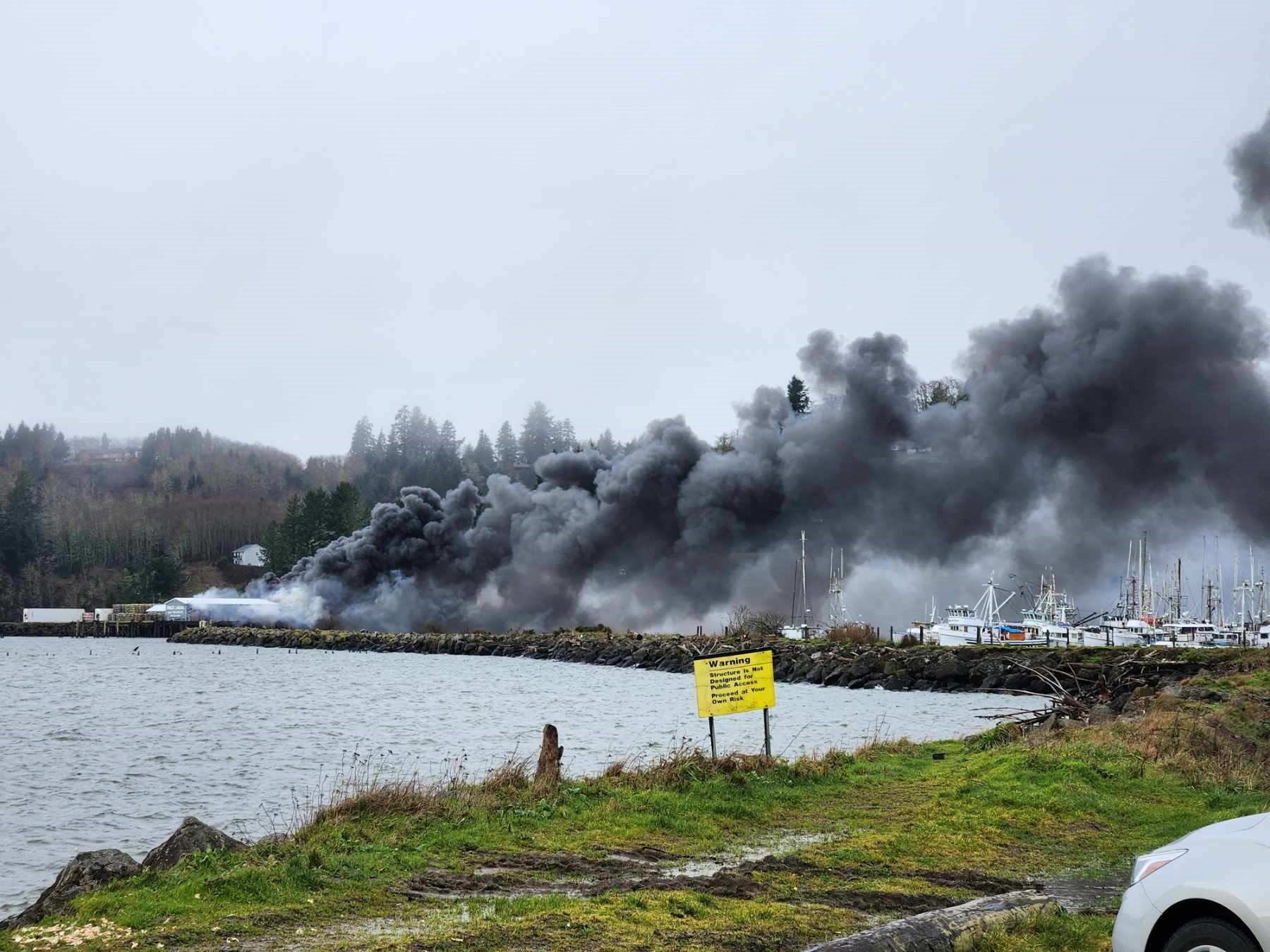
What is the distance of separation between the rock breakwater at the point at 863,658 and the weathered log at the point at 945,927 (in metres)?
22.8

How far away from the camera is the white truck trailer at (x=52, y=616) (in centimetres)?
16312

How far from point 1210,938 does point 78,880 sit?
1059 cm

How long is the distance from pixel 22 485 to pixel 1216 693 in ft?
624

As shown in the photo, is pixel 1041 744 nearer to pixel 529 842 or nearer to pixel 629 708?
pixel 529 842

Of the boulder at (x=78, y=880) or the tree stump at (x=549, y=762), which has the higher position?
the tree stump at (x=549, y=762)

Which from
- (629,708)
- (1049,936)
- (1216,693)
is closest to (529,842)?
(1049,936)

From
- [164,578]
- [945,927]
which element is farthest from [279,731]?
[164,578]

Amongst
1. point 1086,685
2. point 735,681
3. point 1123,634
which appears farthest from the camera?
point 1123,634

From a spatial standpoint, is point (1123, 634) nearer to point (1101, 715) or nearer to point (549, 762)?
point (1101, 715)

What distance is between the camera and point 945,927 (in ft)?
26.2

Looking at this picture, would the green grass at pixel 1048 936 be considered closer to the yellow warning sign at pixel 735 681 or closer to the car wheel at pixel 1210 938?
the car wheel at pixel 1210 938

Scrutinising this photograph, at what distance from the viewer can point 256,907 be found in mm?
9992

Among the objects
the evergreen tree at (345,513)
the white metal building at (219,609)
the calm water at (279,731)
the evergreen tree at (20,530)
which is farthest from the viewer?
the evergreen tree at (20,530)

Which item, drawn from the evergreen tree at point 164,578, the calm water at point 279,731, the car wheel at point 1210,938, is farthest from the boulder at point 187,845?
the evergreen tree at point 164,578
